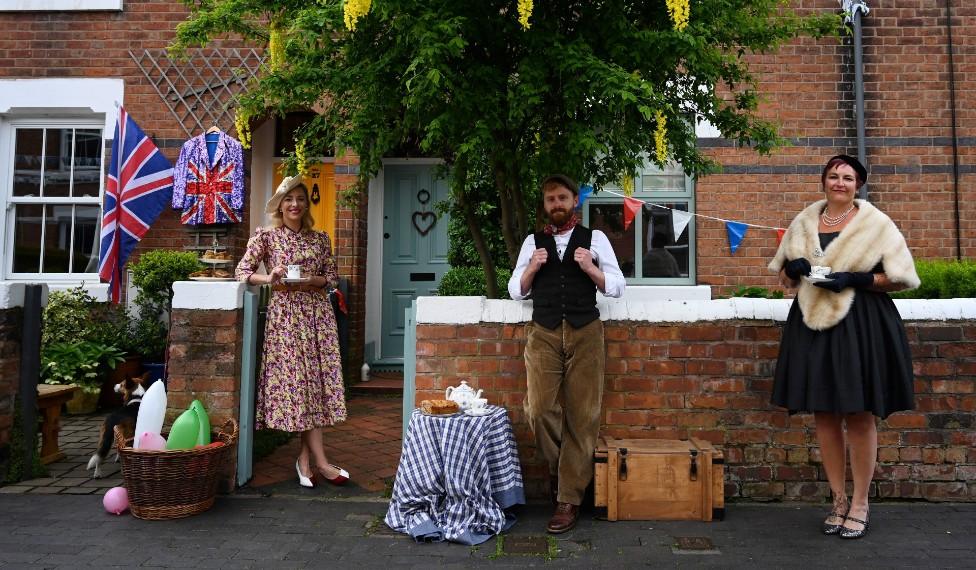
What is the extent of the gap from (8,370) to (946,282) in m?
6.91

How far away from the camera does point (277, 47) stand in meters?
4.04

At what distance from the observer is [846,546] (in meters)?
3.26

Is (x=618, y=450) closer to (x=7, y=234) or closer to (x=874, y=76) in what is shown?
(x=874, y=76)

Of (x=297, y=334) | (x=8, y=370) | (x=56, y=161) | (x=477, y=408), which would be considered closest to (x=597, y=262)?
(x=477, y=408)

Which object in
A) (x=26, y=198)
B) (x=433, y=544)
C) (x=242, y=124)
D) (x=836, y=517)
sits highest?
(x=26, y=198)

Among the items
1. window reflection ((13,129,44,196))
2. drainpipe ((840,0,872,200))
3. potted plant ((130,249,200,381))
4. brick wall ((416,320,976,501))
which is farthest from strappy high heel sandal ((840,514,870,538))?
window reflection ((13,129,44,196))

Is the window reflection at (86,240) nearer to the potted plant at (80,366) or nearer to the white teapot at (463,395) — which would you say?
the potted plant at (80,366)

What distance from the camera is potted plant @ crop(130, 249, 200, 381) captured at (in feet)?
23.0

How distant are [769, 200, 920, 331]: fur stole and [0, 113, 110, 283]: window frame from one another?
7616mm

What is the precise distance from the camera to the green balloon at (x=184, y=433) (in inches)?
146

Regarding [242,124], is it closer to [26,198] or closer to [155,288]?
[155,288]

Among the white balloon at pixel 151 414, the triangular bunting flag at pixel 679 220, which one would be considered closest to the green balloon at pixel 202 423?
the white balloon at pixel 151 414

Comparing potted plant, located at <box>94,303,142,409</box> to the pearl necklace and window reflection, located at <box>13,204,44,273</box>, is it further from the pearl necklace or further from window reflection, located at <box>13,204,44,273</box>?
the pearl necklace

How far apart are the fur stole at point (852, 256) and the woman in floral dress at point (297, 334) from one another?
2827 mm
